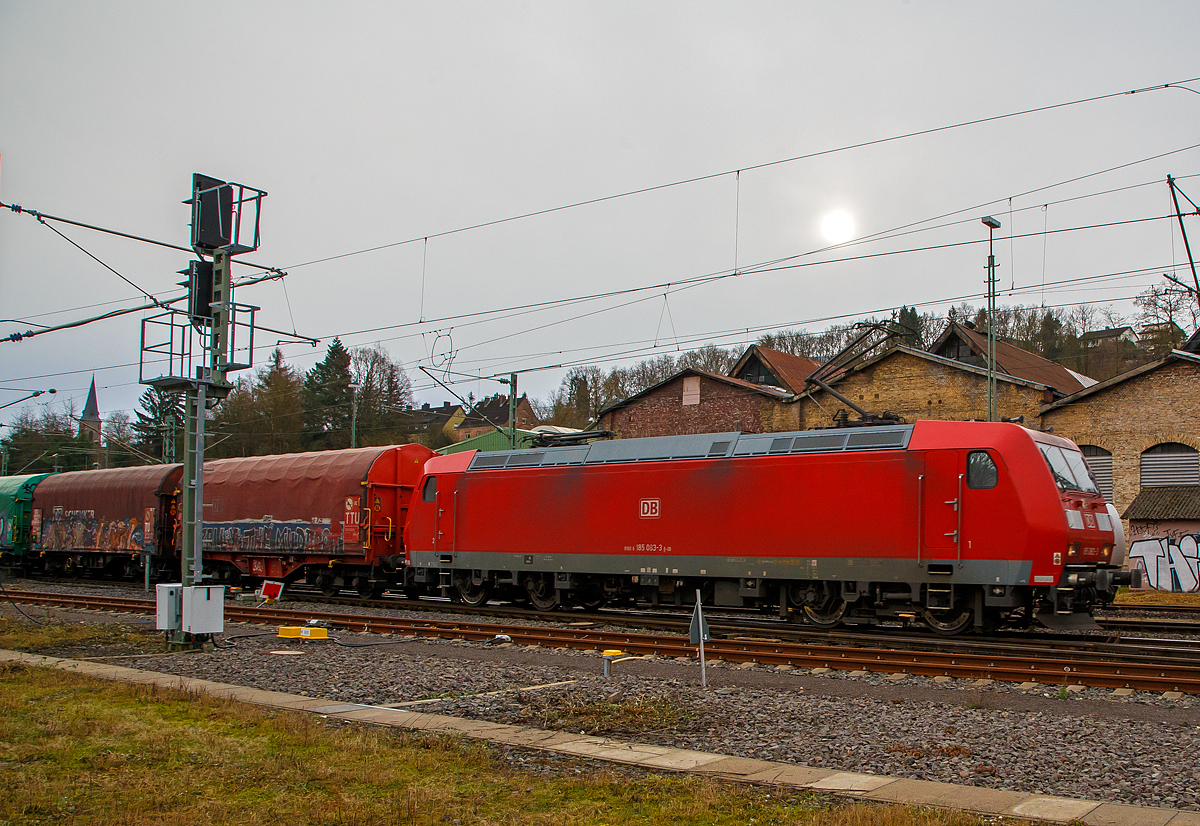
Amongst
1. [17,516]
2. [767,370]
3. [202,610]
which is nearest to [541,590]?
[202,610]

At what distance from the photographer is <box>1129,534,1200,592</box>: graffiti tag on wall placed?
88.2 ft

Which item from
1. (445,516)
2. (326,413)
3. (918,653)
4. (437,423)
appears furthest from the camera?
(437,423)

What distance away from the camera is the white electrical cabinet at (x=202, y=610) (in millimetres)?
13836

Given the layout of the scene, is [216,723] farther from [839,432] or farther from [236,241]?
[839,432]

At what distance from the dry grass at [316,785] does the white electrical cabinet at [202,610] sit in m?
4.84

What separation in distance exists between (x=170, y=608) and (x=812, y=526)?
33.0 feet

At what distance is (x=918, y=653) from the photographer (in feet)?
40.3

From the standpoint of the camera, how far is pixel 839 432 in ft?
52.6

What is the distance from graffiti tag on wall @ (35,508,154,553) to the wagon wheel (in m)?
14.5

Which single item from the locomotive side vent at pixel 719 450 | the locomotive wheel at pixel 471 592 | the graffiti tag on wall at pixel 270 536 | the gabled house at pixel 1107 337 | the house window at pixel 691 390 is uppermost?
the gabled house at pixel 1107 337

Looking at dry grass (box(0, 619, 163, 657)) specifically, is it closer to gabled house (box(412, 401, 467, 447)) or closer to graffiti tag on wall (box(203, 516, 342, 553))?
graffiti tag on wall (box(203, 516, 342, 553))

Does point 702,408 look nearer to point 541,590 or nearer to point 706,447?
point 541,590

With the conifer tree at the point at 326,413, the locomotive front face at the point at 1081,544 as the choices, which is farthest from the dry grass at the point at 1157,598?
the conifer tree at the point at 326,413

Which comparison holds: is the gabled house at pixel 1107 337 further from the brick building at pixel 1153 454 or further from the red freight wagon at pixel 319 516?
the red freight wagon at pixel 319 516
